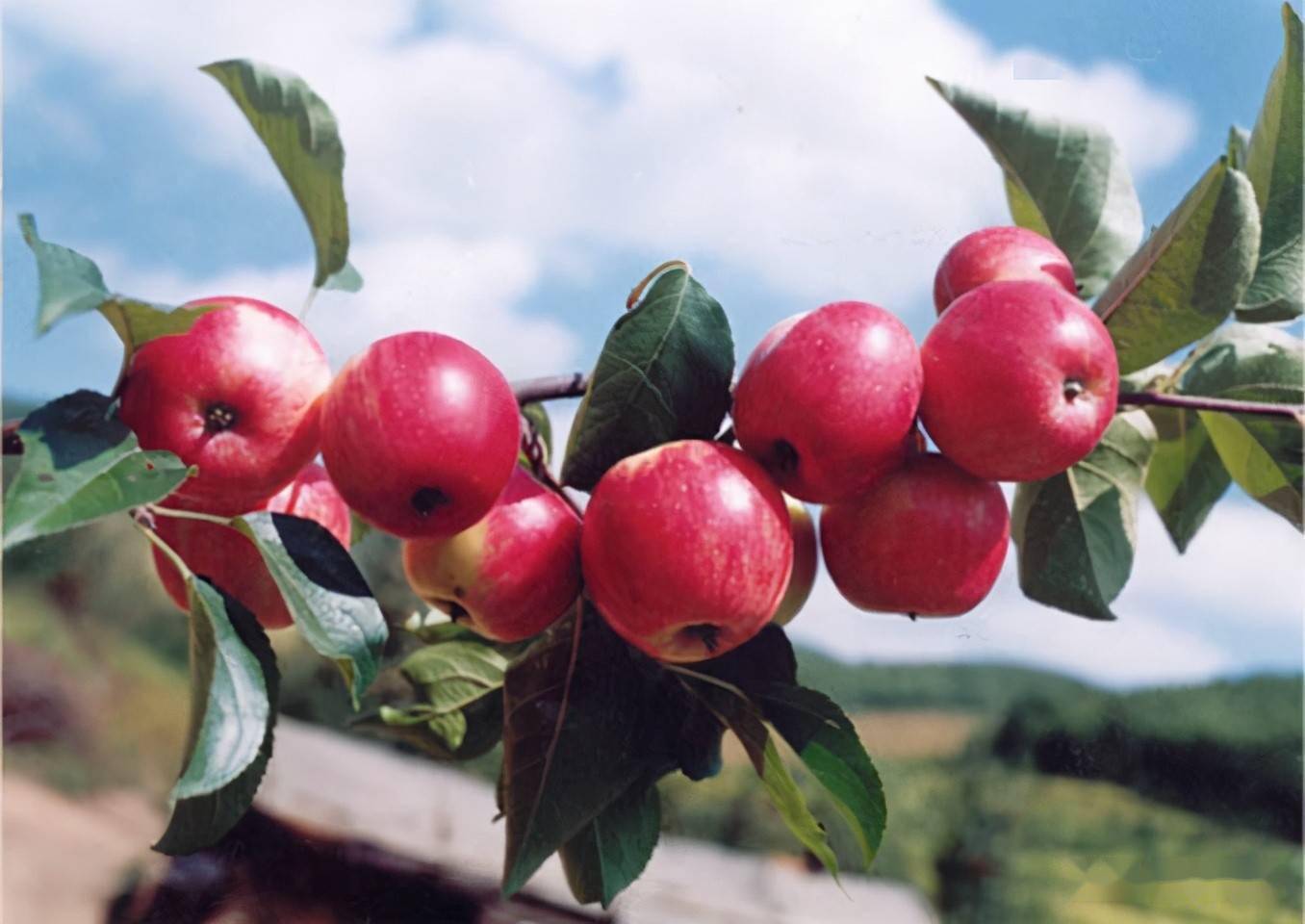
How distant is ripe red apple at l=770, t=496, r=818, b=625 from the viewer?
1.21ft

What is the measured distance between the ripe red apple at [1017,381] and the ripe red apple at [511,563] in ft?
0.41

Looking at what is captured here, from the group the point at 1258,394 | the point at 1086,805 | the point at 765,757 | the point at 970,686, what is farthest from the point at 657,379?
the point at 1086,805

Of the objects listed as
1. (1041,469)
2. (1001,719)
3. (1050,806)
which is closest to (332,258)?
(1041,469)

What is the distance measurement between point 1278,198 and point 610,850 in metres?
0.34

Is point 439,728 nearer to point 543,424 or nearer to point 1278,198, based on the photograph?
point 543,424

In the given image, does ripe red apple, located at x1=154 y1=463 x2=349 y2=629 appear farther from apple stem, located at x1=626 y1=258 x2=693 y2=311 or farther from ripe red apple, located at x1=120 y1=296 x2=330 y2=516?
apple stem, located at x1=626 y1=258 x2=693 y2=311

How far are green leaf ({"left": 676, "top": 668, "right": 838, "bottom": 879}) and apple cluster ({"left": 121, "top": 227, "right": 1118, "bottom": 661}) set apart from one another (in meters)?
0.04

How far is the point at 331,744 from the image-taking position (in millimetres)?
2164

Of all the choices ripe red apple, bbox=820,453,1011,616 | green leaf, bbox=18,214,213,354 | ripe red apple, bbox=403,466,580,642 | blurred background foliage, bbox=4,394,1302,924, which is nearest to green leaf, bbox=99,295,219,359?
green leaf, bbox=18,214,213,354

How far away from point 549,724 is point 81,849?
219cm

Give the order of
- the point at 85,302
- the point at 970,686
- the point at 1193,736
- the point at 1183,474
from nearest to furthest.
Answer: the point at 85,302 < the point at 1183,474 < the point at 1193,736 < the point at 970,686

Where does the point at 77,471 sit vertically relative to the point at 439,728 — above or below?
above

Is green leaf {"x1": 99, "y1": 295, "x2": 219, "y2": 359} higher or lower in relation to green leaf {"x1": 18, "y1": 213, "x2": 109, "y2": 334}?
lower

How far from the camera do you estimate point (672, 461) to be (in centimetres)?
31
